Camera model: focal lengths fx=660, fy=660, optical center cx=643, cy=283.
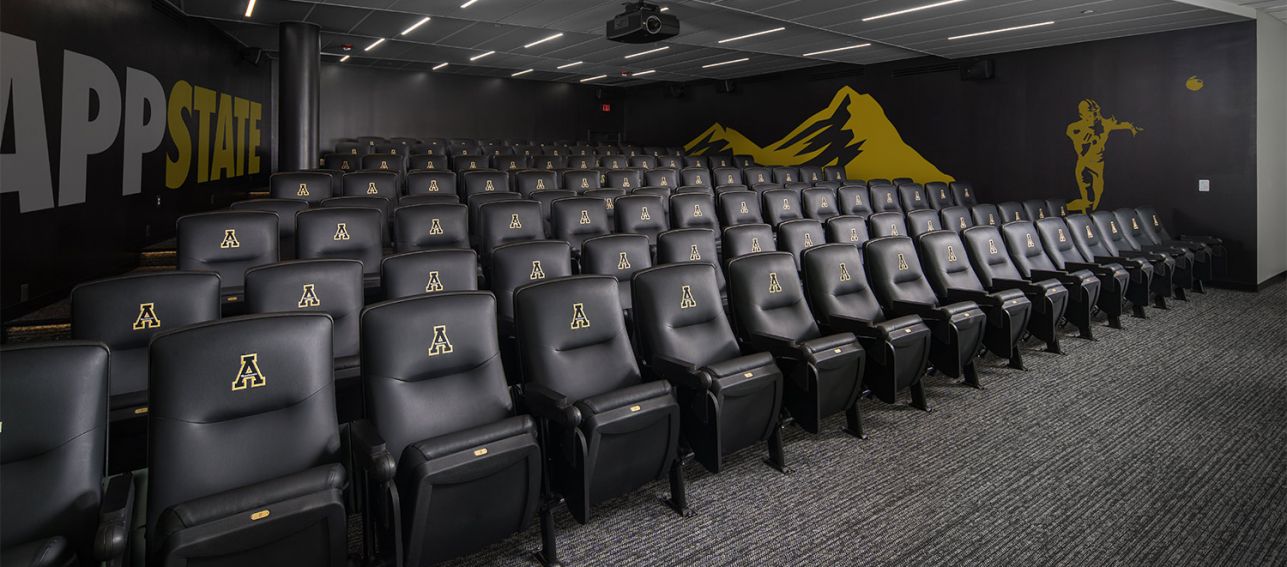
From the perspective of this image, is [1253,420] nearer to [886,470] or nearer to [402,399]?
[886,470]

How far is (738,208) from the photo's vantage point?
637cm

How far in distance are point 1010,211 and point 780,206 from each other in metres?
2.88

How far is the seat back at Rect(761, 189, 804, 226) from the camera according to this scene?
6680 millimetres

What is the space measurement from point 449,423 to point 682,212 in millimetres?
3918

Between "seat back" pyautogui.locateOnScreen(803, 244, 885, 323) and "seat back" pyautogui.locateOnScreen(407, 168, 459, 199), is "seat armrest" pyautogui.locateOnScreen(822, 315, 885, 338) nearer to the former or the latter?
"seat back" pyautogui.locateOnScreen(803, 244, 885, 323)

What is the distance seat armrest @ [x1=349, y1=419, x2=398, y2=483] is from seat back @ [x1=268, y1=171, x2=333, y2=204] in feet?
15.1

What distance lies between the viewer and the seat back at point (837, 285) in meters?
3.81

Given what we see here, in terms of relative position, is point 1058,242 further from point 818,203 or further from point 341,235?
point 341,235

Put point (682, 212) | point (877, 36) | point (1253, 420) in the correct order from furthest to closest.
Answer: point (877, 36)
point (682, 212)
point (1253, 420)

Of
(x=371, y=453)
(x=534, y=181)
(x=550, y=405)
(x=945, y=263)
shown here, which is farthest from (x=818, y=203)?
(x=371, y=453)

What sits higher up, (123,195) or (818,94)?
(818,94)

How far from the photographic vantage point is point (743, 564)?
2324mm

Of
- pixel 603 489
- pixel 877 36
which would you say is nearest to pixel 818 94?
pixel 877 36

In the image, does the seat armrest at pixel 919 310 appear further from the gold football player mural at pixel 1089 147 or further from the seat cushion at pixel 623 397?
the gold football player mural at pixel 1089 147
